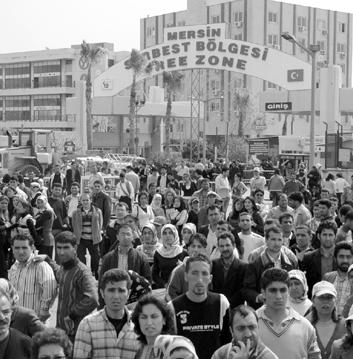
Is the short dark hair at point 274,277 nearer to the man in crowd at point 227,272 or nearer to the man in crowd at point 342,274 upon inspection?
the man in crowd at point 342,274

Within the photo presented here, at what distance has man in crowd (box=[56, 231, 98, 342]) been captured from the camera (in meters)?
6.55

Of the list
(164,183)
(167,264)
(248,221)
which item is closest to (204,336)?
(167,264)

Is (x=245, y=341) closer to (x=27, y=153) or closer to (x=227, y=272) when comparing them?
(x=227, y=272)

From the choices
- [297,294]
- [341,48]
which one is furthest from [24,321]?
[341,48]

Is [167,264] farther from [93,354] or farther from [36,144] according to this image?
[36,144]

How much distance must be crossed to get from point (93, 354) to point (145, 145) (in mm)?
78910

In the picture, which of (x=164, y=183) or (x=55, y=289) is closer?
(x=55, y=289)

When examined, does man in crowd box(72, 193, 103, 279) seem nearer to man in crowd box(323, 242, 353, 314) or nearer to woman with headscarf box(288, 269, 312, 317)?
man in crowd box(323, 242, 353, 314)

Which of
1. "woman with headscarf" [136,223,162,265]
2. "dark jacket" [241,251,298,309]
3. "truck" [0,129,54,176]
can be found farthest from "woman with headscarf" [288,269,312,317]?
"truck" [0,129,54,176]

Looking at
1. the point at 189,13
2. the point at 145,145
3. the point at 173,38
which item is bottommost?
the point at 145,145

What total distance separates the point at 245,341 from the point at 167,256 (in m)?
4.31

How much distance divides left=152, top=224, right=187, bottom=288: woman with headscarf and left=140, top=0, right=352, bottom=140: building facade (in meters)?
82.0

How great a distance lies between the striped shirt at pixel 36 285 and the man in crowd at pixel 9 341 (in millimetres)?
2041

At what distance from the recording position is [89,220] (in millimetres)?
12781
